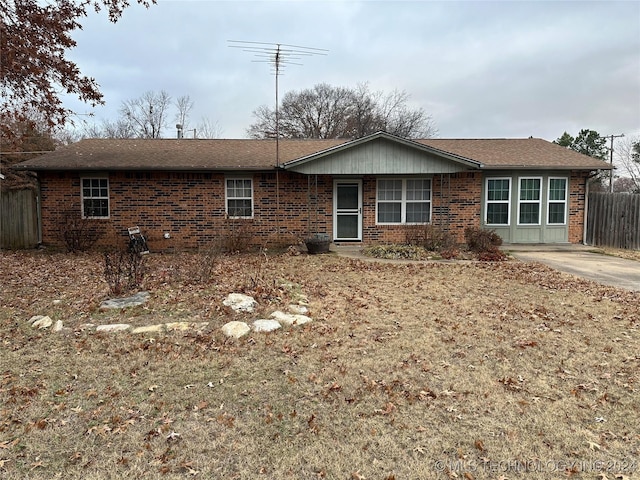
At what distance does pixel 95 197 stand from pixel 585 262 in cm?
1439

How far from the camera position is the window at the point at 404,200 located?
43.1 ft

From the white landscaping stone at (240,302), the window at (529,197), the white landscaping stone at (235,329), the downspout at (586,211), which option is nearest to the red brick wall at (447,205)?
the window at (529,197)

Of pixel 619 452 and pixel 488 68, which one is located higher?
pixel 488 68

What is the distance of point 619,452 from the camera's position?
2619mm

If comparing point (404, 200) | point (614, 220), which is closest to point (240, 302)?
point (404, 200)

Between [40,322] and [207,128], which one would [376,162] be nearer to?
[40,322]

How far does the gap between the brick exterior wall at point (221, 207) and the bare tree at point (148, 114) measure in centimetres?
2390

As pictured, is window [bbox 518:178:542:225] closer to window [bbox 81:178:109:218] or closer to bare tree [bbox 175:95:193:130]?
window [bbox 81:178:109:218]

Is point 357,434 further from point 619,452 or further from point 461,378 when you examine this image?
point 619,452

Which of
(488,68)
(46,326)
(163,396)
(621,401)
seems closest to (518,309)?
(621,401)

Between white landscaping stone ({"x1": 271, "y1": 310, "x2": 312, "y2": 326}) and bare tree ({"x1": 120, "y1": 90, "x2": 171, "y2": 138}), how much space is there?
109 ft

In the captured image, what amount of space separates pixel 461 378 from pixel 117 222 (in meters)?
12.0

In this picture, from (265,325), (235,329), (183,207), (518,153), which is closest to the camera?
(235,329)

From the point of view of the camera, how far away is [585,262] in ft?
33.6
